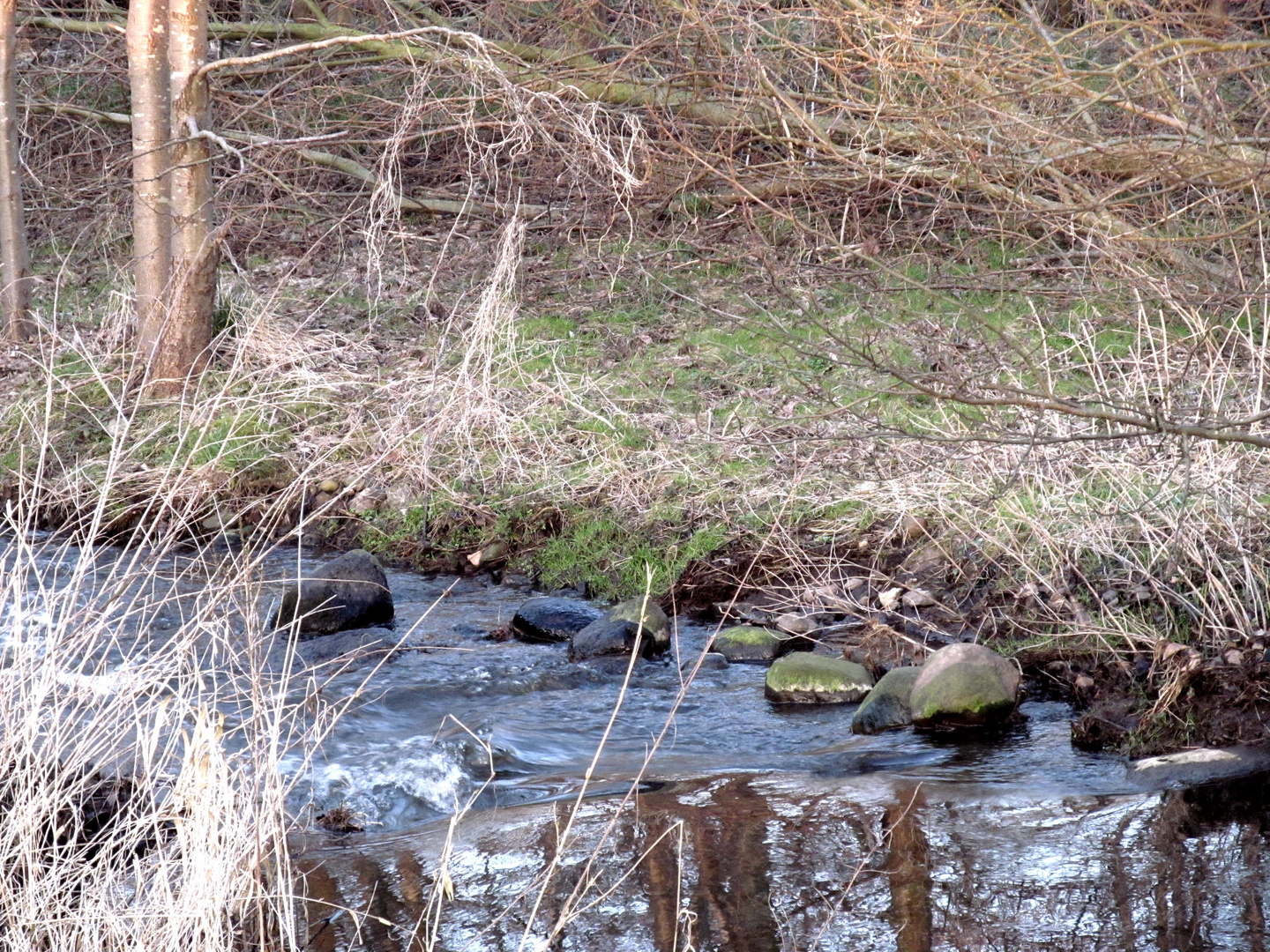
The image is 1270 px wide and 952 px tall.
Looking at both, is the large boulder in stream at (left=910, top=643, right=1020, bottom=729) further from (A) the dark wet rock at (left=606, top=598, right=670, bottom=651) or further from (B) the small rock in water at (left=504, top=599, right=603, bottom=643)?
(B) the small rock in water at (left=504, top=599, right=603, bottom=643)

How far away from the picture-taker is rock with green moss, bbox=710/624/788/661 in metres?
5.77

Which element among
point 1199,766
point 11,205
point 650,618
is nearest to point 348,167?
point 11,205

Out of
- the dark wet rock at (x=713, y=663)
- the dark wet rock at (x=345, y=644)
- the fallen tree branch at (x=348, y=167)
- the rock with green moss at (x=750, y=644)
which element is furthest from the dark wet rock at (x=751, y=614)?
the fallen tree branch at (x=348, y=167)

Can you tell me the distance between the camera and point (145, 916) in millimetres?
2783

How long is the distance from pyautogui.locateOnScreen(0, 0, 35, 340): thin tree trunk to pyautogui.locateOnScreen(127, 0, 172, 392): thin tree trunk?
44.1 inches

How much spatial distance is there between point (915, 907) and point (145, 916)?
1.90 metres

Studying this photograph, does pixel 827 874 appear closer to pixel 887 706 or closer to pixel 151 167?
pixel 887 706

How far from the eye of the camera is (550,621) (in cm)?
611

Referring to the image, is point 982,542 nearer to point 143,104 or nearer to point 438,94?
point 143,104

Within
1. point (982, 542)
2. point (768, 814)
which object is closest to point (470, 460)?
point (982, 542)

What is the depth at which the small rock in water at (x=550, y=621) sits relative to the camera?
19.9ft

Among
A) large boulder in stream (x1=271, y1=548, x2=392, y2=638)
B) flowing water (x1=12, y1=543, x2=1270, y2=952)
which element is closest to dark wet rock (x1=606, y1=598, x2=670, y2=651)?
flowing water (x1=12, y1=543, x2=1270, y2=952)

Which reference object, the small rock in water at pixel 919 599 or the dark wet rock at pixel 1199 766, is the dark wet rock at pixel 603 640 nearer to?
the small rock in water at pixel 919 599

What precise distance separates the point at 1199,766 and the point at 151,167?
22.7ft
